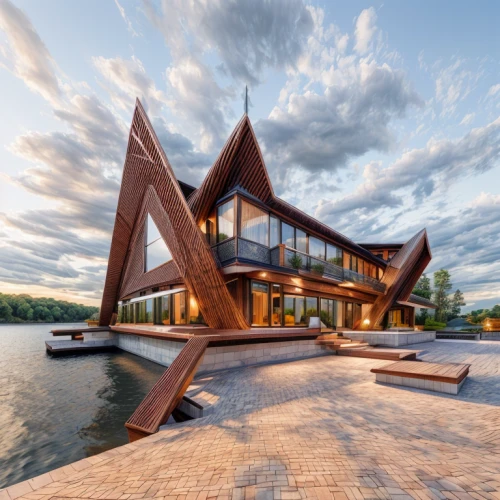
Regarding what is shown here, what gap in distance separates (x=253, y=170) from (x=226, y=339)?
8497 mm

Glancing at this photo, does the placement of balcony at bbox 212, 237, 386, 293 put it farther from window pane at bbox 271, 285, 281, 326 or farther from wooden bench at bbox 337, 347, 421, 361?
wooden bench at bbox 337, 347, 421, 361

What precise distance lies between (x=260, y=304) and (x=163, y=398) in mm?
8623

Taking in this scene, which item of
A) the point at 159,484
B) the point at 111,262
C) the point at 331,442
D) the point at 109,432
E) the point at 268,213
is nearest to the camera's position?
Answer: the point at 159,484

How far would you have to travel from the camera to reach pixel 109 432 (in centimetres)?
683

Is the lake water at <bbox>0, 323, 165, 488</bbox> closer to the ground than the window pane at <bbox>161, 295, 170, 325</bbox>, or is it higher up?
closer to the ground

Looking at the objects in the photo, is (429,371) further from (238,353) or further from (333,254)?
(333,254)

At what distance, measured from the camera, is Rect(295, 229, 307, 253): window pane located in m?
17.7

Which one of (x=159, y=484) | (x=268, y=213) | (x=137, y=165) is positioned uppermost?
(x=137, y=165)

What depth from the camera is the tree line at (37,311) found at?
89.0m

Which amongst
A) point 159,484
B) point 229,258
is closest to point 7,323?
point 229,258

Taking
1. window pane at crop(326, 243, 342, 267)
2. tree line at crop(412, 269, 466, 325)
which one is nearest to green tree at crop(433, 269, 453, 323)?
tree line at crop(412, 269, 466, 325)

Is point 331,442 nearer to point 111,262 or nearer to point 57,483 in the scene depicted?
point 57,483

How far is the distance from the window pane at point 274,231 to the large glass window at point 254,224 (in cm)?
90

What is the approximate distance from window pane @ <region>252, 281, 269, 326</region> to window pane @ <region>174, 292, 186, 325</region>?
5.13 metres
